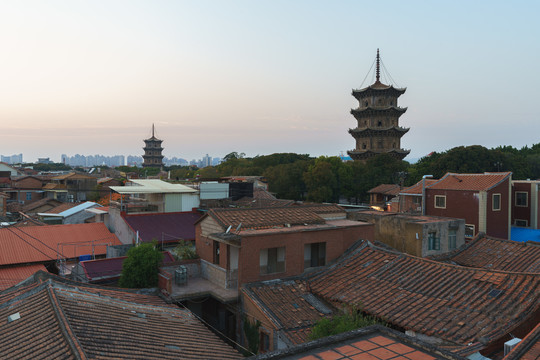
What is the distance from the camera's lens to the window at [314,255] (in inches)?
634

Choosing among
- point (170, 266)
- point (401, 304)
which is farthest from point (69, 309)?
point (401, 304)

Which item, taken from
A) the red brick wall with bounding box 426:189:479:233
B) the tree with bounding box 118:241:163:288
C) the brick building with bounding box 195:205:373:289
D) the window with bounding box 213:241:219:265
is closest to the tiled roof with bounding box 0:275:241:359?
the tree with bounding box 118:241:163:288

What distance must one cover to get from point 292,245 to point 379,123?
6395 cm

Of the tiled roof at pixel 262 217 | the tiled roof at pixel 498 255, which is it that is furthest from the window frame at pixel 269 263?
the tiled roof at pixel 498 255

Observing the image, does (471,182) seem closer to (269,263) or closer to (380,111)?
(269,263)

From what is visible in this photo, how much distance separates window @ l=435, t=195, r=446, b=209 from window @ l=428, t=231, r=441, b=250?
38.5ft

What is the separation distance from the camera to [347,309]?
12422 millimetres

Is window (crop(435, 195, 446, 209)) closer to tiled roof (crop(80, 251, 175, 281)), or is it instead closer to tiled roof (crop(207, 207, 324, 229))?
tiled roof (crop(207, 207, 324, 229))

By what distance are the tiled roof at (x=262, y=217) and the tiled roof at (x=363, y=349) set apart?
32.5 feet

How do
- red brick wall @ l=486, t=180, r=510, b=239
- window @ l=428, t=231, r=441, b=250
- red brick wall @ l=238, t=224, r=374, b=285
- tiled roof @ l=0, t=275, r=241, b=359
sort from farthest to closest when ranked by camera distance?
red brick wall @ l=486, t=180, r=510, b=239 < window @ l=428, t=231, r=441, b=250 < red brick wall @ l=238, t=224, r=374, b=285 < tiled roof @ l=0, t=275, r=241, b=359

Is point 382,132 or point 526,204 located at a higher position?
point 382,132

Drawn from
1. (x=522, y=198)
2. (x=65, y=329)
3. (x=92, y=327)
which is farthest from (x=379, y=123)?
(x=65, y=329)

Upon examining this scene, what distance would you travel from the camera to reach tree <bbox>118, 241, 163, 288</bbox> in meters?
15.2

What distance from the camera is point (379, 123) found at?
7456 centimetres
